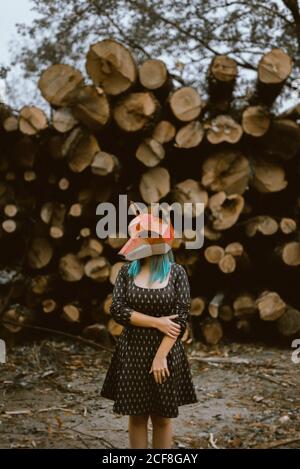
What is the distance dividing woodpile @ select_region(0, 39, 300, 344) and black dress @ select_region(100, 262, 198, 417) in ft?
6.62

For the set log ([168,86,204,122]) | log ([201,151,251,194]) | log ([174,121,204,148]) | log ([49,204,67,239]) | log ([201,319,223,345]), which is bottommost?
log ([201,319,223,345])

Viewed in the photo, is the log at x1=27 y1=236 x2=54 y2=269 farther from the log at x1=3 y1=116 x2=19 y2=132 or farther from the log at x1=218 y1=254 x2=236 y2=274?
the log at x1=218 y1=254 x2=236 y2=274

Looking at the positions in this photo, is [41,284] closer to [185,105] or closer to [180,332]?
[185,105]

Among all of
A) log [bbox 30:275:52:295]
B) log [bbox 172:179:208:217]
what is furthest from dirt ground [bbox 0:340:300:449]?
log [bbox 172:179:208:217]

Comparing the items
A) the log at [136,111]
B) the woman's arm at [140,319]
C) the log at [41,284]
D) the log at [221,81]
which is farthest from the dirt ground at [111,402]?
the log at [221,81]

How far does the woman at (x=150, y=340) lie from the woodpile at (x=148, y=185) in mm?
1983

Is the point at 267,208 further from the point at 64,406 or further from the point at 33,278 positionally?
the point at 64,406

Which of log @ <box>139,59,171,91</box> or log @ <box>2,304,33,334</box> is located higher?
log @ <box>139,59,171,91</box>

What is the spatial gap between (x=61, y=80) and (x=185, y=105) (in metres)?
0.89

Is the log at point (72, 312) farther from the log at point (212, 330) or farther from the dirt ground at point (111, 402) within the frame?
the log at point (212, 330)

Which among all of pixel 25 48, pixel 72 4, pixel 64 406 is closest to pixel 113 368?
pixel 64 406

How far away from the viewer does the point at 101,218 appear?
484 cm

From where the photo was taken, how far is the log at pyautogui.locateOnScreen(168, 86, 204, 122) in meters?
4.50

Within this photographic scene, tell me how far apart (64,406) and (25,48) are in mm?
6054
